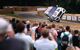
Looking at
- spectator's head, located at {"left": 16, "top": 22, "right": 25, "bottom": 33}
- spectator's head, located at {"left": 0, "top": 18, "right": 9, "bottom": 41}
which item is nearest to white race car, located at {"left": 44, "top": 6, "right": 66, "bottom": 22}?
spectator's head, located at {"left": 16, "top": 22, "right": 25, "bottom": 33}

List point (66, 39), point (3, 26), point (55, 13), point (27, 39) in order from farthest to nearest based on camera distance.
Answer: point (55, 13) → point (66, 39) → point (27, 39) → point (3, 26)

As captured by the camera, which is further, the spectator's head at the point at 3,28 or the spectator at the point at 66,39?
the spectator at the point at 66,39

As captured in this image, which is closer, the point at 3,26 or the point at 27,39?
the point at 3,26

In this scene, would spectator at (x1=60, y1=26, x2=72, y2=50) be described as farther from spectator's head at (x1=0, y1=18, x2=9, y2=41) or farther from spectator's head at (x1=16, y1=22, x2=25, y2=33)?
spectator's head at (x1=0, y1=18, x2=9, y2=41)

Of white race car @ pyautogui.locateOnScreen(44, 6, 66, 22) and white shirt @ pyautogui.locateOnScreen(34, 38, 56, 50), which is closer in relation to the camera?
white shirt @ pyautogui.locateOnScreen(34, 38, 56, 50)

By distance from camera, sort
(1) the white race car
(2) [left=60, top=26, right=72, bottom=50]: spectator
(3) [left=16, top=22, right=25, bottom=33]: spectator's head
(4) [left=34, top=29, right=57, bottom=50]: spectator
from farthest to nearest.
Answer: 1. (1) the white race car
2. (2) [left=60, top=26, right=72, bottom=50]: spectator
3. (4) [left=34, top=29, right=57, bottom=50]: spectator
4. (3) [left=16, top=22, right=25, bottom=33]: spectator's head

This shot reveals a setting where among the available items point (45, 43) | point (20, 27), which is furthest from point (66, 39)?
point (20, 27)

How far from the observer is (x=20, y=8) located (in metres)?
64.4

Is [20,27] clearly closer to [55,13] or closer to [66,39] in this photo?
[66,39]

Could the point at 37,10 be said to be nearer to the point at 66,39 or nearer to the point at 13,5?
the point at 13,5

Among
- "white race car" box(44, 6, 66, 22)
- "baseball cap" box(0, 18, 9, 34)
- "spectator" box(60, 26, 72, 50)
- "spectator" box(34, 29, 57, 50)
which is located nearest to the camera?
"baseball cap" box(0, 18, 9, 34)

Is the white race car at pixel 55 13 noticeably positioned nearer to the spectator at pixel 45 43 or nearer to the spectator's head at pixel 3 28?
the spectator at pixel 45 43

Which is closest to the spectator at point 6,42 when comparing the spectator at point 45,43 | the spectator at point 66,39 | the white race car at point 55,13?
the spectator at point 45,43

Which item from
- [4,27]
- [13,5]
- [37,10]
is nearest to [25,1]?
[13,5]
